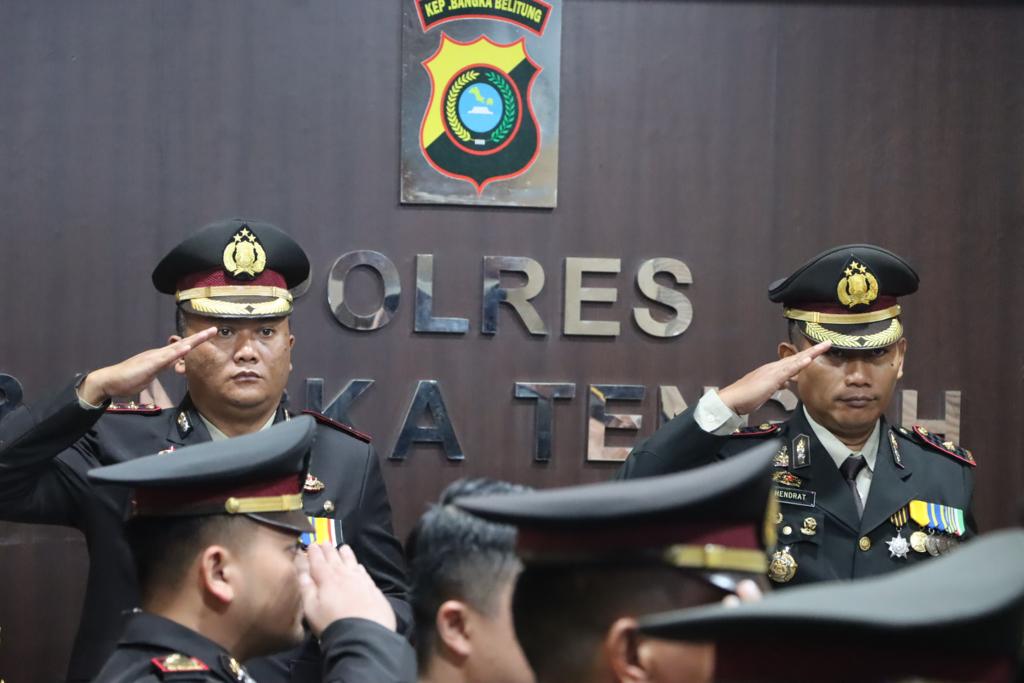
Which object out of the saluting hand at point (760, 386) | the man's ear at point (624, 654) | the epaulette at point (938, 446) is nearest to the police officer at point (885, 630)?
the man's ear at point (624, 654)

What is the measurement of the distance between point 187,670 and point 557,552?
2.32 ft

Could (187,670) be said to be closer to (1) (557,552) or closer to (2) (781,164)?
(1) (557,552)

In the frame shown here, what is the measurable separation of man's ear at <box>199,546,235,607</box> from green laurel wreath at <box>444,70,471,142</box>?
87.3 inches

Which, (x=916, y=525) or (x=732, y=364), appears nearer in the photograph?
(x=916, y=525)

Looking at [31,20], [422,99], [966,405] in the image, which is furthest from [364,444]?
[966,405]

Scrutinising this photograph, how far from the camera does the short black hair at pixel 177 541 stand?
73.6 inches

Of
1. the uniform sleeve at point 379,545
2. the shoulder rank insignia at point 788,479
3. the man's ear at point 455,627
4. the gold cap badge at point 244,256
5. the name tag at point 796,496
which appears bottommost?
the uniform sleeve at point 379,545

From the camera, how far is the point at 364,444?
128 inches

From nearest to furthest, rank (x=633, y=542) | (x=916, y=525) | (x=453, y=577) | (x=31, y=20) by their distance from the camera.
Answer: (x=633, y=542) → (x=453, y=577) → (x=916, y=525) → (x=31, y=20)

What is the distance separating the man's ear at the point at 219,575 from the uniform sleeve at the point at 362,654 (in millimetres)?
167

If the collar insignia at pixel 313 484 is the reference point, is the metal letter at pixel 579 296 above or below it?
above

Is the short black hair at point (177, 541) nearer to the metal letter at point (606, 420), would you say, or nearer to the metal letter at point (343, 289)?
the metal letter at point (343, 289)

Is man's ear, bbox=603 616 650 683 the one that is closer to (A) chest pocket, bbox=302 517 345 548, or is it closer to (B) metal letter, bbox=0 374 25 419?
(A) chest pocket, bbox=302 517 345 548

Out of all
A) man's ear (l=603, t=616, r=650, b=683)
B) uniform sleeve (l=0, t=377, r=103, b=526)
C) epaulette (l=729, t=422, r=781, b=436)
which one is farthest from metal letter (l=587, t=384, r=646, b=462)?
man's ear (l=603, t=616, r=650, b=683)
